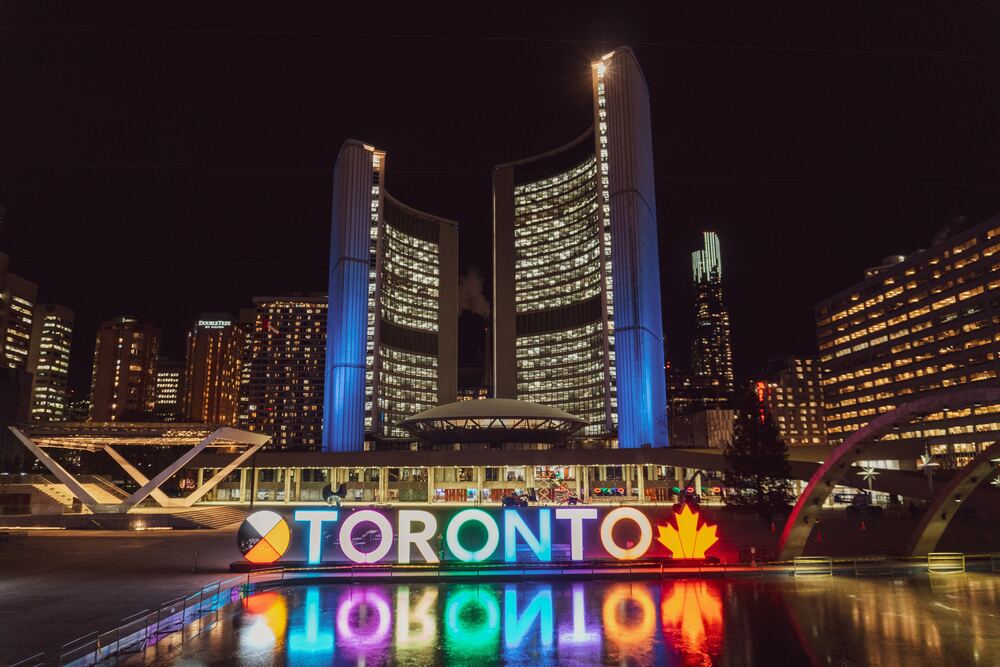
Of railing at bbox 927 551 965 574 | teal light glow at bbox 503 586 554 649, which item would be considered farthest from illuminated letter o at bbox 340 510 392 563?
railing at bbox 927 551 965 574

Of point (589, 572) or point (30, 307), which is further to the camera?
point (30, 307)

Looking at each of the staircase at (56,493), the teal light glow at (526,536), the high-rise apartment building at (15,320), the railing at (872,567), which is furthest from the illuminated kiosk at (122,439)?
the high-rise apartment building at (15,320)

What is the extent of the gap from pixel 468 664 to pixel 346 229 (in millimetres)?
123508

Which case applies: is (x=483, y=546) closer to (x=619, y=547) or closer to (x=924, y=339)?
(x=619, y=547)

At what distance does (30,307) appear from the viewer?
198500 millimetres

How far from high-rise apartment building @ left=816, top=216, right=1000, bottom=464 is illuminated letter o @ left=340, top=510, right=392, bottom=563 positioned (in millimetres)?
107017

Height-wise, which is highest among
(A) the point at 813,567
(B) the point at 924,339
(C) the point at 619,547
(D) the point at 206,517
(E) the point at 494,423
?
(B) the point at 924,339

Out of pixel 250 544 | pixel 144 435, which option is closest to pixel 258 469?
pixel 144 435

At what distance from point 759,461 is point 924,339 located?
408ft

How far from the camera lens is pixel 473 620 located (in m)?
17.5

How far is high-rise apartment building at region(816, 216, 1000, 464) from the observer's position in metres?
125

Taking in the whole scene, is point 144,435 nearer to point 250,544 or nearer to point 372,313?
point 250,544

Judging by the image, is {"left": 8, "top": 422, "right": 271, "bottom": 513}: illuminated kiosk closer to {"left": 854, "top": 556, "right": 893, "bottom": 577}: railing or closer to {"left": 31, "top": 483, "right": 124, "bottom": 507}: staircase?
{"left": 31, "top": 483, "right": 124, "bottom": 507}: staircase

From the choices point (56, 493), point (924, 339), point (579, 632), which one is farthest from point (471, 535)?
point (924, 339)
